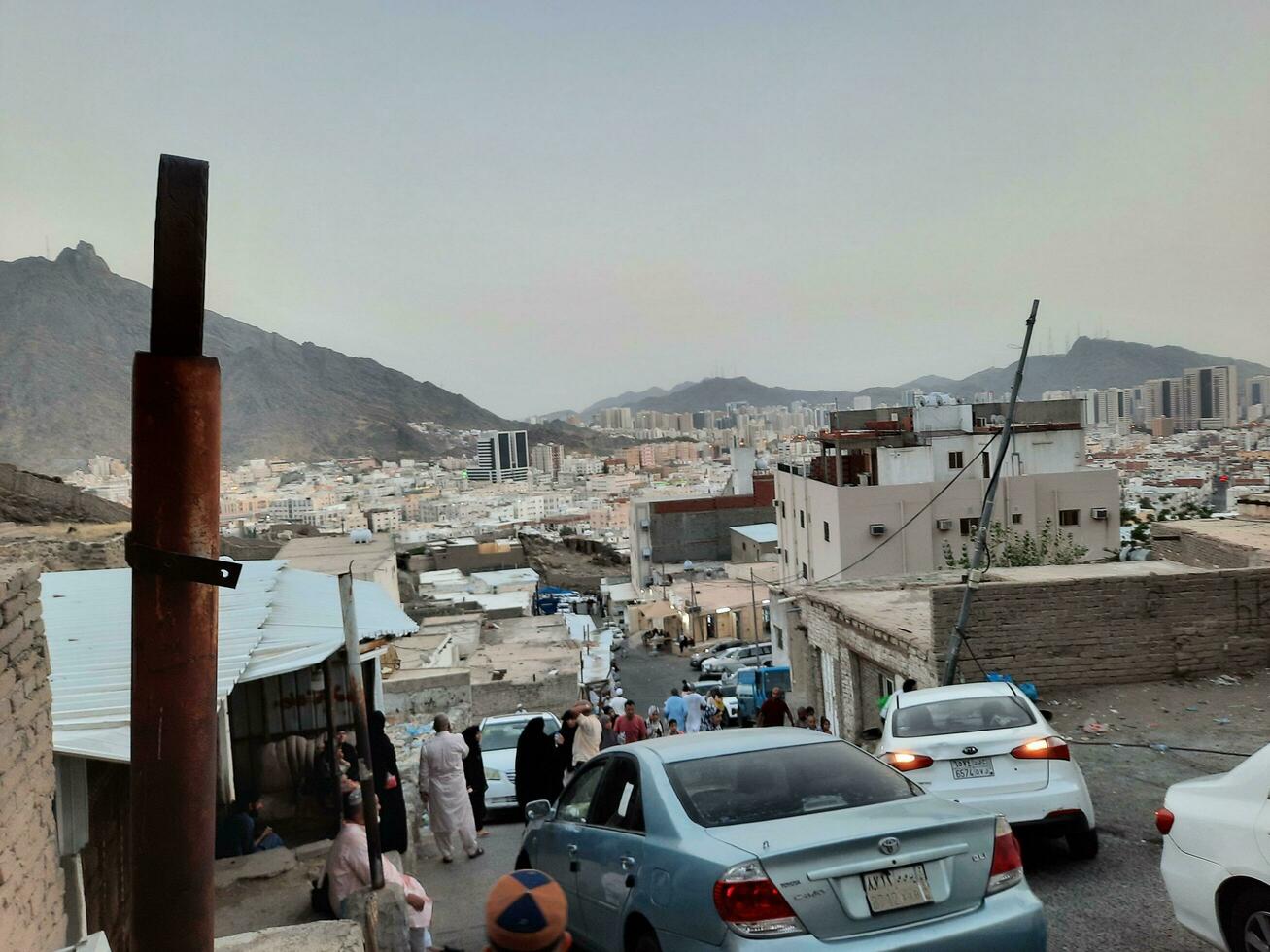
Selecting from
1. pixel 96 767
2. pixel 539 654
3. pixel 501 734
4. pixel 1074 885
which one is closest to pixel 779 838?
pixel 1074 885

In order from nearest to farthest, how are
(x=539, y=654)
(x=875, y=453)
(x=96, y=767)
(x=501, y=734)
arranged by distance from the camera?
(x=96, y=767), (x=501, y=734), (x=539, y=654), (x=875, y=453)

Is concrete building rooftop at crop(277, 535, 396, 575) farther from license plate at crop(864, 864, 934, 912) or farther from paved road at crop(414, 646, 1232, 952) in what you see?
license plate at crop(864, 864, 934, 912)

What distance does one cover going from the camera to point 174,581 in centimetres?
341

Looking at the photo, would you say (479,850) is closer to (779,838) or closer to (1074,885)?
(1074,885)

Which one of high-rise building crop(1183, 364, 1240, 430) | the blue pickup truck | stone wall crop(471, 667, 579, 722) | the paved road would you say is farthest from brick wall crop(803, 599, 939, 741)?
high-rise building crop(1183, 364, 1240, 430)

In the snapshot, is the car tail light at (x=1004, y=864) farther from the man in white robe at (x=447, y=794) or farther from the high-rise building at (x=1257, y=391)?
the high-rise building at (x=1257, y=391)

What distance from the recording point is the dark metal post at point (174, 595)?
3.41 m

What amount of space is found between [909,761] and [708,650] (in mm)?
41288

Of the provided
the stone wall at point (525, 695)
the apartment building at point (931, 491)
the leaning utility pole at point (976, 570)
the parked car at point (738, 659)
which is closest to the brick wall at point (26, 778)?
the leaning utility pole at point (976, 570)

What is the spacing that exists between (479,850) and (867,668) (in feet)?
25.2

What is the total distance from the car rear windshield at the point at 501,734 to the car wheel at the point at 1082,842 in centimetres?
805

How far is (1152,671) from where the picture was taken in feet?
38.1

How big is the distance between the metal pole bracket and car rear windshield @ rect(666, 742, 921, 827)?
229 cm

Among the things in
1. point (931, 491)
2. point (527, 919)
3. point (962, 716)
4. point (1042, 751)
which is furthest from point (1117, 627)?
point (931, 491)
